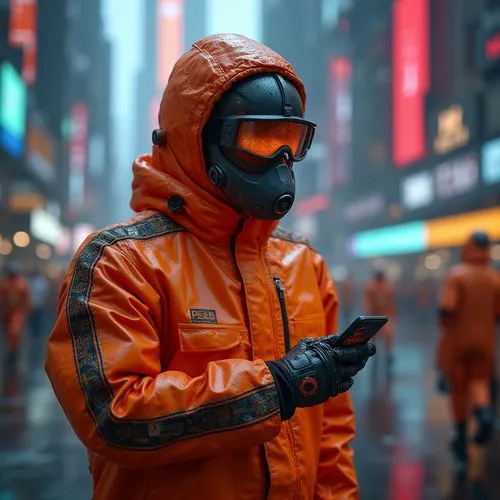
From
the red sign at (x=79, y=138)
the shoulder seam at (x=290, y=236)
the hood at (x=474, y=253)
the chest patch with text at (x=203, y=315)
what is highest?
the red sign at (x=79, y=138)

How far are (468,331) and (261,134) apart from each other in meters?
5.06

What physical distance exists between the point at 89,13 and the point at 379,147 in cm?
6463

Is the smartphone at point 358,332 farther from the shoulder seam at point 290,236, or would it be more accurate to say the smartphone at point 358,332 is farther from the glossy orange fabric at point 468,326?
the glossy orange fabric at point 468,326


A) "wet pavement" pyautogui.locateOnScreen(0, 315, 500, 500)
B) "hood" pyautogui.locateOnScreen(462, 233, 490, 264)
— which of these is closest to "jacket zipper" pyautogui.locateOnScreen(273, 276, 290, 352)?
"wet pavement" pyautogui.locateOnScreen(0, 315, 500, 500)

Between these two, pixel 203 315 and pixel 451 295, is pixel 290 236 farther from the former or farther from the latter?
pixel 451 295

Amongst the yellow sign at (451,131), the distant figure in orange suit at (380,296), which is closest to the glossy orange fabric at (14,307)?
the distant figure in orange suit at (380,296)

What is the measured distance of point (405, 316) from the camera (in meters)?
29.5

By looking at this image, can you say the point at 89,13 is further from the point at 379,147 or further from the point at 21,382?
the point at 21,382

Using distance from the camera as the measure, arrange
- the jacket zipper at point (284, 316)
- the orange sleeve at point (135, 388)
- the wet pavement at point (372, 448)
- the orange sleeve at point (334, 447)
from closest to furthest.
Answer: the orange sleeve at point (135, 388) < the jacket zipper at point (284, 316) < the orange sleeve at point (334, 447) < the wet pavement at point (372, 448)

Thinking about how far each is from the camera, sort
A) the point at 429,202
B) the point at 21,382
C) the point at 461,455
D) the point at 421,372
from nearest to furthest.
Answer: the point at 461,455 → the point at 21,382 → the point at 421,372 → the point at 429,202

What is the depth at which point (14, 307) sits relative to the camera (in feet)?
48.1

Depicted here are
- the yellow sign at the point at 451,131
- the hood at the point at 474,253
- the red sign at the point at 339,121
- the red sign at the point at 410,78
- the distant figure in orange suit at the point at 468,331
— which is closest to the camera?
the distant figure in orange suit at the point at 468,331

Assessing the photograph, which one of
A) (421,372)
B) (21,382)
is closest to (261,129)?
(21,382)

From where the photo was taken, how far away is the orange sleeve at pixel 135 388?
199cm
